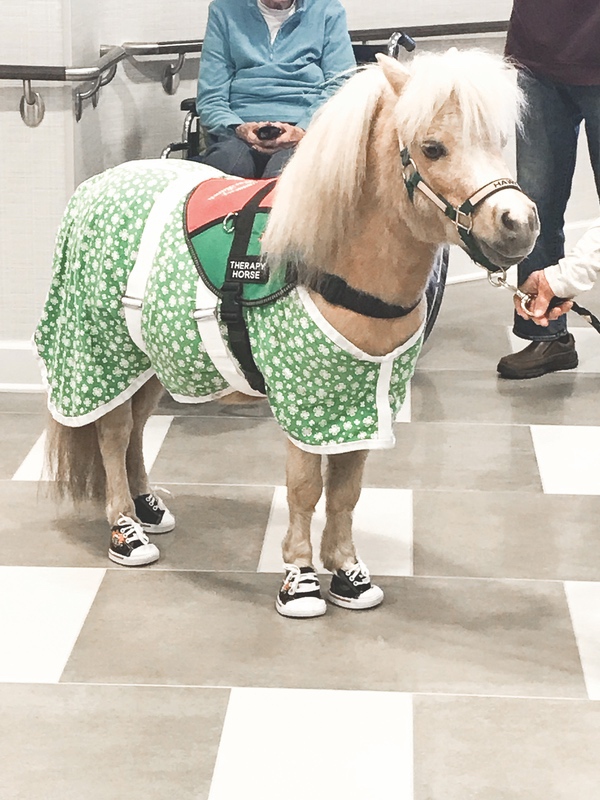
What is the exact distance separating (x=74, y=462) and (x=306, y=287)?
766 mm

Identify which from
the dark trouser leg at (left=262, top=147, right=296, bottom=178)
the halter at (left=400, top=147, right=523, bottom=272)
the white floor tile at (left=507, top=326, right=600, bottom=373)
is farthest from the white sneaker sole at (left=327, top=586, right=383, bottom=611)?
the white floor tile at (left=507, top=326, right=600, bottom=373)

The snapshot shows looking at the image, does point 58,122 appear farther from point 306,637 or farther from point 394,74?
point 306,637

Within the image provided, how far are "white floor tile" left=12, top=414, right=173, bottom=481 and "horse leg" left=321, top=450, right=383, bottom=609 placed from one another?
72 cm

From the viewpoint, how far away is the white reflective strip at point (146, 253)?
2.21m

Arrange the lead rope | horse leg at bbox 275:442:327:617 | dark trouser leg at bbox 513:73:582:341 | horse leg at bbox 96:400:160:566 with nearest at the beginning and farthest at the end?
the lead rope < horse leg at bbox 275:442:327:617 < horse leg at bbox 96:400:160:566 < dark trouser leg at bbox 513:73:582:341

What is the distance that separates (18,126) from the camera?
3.29 m

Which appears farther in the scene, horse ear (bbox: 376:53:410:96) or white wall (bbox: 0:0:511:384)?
white wall (bbox: 0:0:511:384)

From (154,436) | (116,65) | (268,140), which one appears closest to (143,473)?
(154,436)

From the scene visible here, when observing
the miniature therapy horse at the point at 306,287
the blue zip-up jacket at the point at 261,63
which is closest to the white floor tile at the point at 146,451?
the miniature therapy horse at the point at 306,287

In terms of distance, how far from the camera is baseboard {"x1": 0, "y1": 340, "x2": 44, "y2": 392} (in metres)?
3.46

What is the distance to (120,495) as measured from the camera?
2.49m

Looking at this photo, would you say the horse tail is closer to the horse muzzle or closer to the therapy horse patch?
the therapy horse patch

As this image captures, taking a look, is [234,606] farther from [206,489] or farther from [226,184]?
[226,184]

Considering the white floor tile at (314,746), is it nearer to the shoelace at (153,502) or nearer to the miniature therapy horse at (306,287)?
the miniature therapy horse at (306,287)
